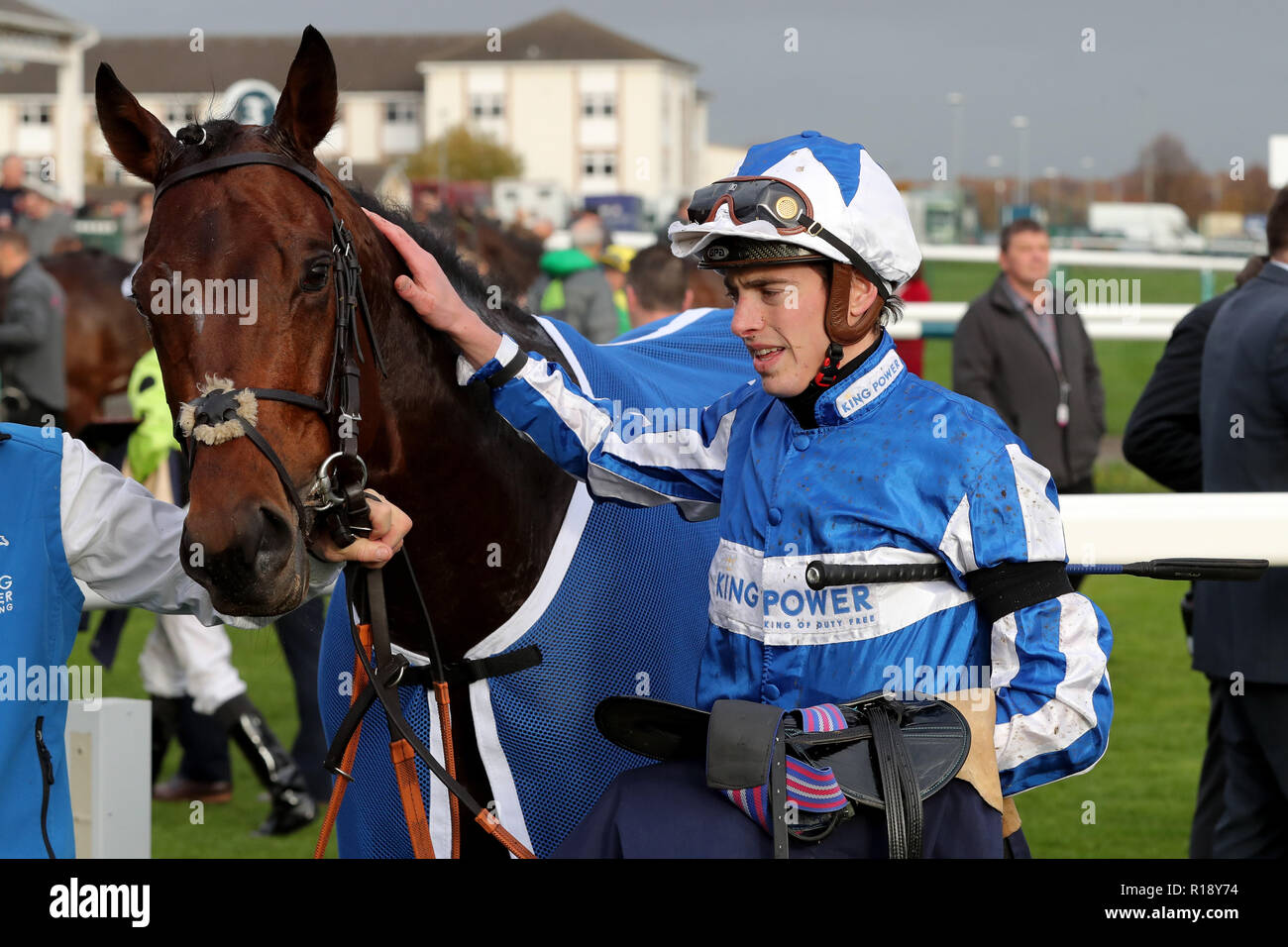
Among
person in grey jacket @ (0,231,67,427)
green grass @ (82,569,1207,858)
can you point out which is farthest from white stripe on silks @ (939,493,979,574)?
person in grey jacket @ (0,231,67,427)

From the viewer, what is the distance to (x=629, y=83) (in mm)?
69188

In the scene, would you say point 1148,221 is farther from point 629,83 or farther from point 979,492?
point 979,492

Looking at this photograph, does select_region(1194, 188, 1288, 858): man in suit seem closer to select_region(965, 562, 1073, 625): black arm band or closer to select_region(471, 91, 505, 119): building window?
select_region(965, 562, 1073, 625): black arm band

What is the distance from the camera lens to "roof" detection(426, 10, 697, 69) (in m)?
70.6

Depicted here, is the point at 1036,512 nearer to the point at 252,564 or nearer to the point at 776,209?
the point at 776,209

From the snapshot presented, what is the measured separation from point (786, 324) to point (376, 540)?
67 centimetres

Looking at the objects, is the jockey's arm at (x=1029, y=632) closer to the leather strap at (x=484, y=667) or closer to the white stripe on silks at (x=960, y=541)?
the white stripe on silks at (x=960, y=541)

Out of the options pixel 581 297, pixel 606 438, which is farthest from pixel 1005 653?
pixel 581 297

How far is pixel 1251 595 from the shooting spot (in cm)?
347

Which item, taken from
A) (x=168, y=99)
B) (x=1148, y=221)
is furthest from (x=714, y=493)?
(x=1148, y=221)

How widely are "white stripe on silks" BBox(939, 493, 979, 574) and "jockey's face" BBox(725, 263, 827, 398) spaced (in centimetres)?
28

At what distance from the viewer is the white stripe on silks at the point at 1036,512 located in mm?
1820
